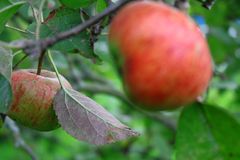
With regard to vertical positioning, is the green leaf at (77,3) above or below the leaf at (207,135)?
above

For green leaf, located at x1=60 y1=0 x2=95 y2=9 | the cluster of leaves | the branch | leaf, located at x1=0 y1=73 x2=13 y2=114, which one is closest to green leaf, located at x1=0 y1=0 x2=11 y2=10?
the cluster of leaves

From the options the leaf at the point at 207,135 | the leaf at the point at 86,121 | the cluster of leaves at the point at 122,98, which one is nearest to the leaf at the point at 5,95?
the cluster of leaves at the point at 122,98

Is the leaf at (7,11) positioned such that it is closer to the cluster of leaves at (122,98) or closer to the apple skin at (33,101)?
the cluster of leaves at (122,98)

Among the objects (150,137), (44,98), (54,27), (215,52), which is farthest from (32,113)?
(150,137)

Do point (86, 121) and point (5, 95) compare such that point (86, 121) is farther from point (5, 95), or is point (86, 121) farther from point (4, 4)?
point (4, 4)

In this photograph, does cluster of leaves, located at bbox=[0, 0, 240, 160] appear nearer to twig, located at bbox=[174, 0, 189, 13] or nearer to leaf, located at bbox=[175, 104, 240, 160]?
leaf, located at bbox=[175, 104, 240, 160]

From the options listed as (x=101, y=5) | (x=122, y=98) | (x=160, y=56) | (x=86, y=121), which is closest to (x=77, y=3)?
(x=101, y=5)
